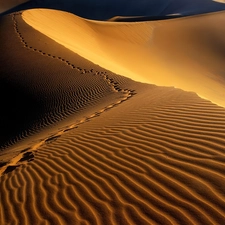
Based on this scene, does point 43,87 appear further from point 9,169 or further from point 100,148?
point 100,148

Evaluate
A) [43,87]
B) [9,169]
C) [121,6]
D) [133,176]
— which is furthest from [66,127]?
[121,6]

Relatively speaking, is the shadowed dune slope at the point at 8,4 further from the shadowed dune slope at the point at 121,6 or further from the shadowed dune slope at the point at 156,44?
the shadowed dune slope at the point at 156,44

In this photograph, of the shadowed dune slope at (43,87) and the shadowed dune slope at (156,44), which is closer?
the shadowed dune slope at (43,87)

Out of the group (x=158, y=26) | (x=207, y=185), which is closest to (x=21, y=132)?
(x=207, y=185)

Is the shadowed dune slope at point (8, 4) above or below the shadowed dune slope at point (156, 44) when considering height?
above

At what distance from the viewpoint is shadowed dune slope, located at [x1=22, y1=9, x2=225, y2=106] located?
15375mm

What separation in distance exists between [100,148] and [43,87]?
22.1ft

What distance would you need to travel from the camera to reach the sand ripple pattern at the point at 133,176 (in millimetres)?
2977

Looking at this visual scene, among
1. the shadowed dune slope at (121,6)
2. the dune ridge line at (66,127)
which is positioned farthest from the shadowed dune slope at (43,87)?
the shadowed dune slope at (121,6)

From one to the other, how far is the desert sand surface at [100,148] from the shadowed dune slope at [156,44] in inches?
92.6

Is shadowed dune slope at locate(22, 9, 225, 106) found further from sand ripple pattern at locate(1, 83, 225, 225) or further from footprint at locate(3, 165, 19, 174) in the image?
footprint at locate(3, 165, 19, 174)

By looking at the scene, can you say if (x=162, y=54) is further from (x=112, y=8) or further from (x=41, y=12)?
(x=112, y=8)

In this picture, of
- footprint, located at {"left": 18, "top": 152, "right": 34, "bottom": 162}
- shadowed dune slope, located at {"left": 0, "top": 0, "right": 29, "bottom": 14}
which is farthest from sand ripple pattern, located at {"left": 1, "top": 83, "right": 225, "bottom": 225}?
shadowed dune slope, located at {"left": 0, "top": 0, "right": 29, "bottom": 14}

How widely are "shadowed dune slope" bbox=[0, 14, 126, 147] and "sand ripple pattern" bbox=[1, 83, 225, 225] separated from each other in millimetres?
3167
